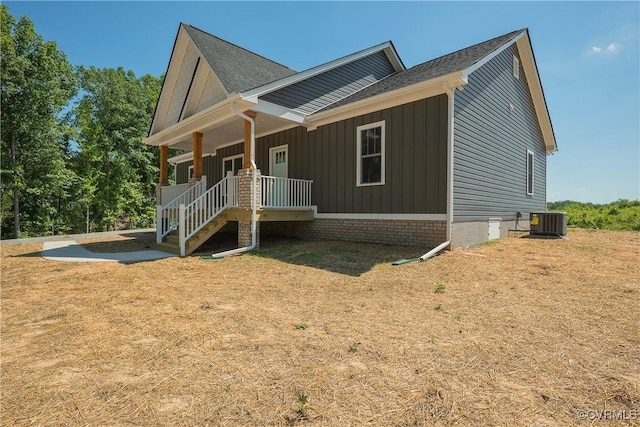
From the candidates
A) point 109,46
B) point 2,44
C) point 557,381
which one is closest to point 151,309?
point 557,381

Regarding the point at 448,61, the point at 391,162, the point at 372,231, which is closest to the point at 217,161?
the point at 372,231

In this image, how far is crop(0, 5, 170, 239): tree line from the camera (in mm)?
20141

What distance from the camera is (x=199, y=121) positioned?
10.4 m

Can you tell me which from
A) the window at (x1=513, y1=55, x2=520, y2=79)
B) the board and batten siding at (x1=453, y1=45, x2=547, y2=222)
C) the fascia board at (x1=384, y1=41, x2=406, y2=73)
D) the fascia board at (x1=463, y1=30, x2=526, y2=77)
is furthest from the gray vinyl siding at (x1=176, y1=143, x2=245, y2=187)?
the window at (x1=513, y1=55, x2=520, y2=79)

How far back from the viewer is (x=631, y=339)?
124 inches

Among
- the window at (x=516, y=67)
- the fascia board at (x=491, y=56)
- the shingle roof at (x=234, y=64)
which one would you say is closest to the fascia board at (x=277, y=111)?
the shingle roof at (x=234, y=64)

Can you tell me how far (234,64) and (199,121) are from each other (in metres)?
2.38

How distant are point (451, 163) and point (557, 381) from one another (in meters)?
5.72

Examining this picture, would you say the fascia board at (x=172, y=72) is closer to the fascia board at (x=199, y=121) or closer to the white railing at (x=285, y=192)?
the fascia board at (x=199, y=121)

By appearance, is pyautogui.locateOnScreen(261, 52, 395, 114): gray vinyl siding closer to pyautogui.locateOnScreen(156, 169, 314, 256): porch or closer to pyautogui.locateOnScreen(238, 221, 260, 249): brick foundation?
pyautogui.locateOnScreen(156, 169, 314, 256): porch

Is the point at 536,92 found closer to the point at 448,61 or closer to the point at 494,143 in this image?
the point at 494,143

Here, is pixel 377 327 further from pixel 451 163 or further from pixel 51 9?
pixel 51 9

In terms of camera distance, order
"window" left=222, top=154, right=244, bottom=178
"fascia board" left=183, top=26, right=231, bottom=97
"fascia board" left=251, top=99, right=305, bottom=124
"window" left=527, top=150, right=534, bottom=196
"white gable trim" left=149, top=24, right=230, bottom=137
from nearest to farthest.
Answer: "fascia board" left=251, top=99, right=305, bottom=124, "fascia board" left=183, top=26, right=231, bottom=97, "white gable trim" left=149, top=24, right=230, bottom=137, "window" left=527, top=150, right=534, bottom=196, "window" left=222, top=154, right=244, bottom=178

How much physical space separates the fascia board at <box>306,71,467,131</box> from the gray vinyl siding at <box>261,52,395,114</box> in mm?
777
